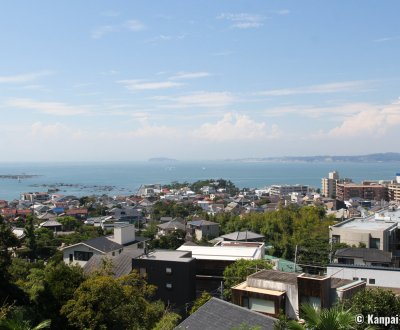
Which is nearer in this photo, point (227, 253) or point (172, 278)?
point (172, 278)

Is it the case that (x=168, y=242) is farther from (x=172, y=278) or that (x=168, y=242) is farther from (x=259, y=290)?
(x=259, y=290)

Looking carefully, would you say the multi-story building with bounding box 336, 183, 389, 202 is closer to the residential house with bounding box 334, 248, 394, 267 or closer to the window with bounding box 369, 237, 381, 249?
the window with bounding box 369, 237, 381, 249

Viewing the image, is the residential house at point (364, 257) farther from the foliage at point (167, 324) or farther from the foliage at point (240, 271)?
the foliage at point (167, 324)

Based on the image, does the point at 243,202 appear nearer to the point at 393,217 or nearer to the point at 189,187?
the point at 189,187

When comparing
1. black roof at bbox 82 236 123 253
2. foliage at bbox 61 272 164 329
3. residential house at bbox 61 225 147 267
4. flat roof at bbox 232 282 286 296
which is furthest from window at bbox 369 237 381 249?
foliage at bbox 61 272 164 329

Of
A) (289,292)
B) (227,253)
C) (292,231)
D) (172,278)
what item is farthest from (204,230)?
(289,292)

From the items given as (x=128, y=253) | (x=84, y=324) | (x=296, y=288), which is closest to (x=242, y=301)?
(x=296, y=288)
